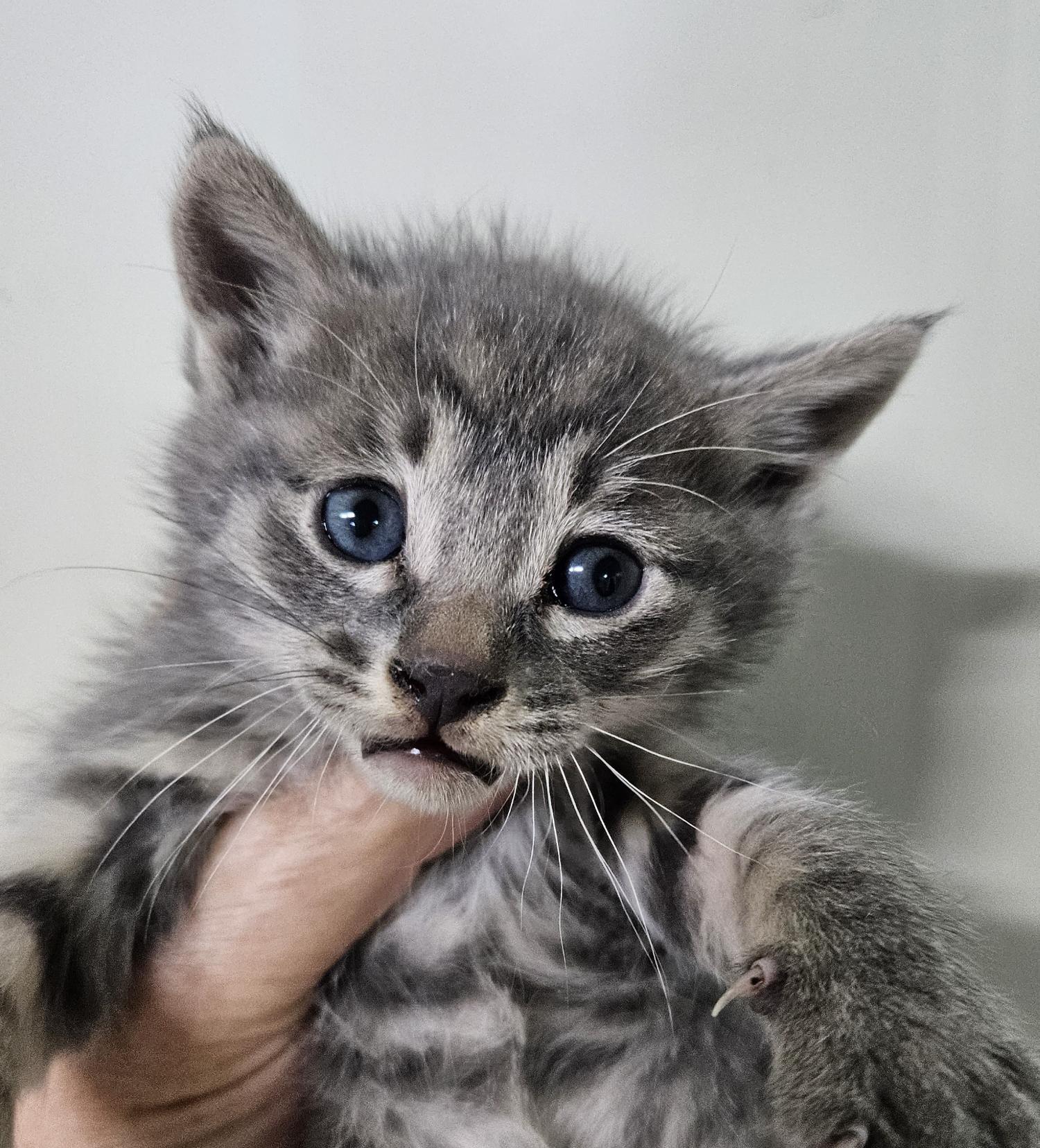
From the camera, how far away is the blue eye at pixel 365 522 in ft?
2.92

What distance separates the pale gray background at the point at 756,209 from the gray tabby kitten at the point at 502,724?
16.4 inches


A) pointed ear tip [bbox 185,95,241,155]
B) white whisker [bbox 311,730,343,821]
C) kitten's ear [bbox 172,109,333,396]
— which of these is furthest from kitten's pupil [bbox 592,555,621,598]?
pointed ear tip [bbox 185,95,241,155]

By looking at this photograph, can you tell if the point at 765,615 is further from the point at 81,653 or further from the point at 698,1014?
the point at 81,653

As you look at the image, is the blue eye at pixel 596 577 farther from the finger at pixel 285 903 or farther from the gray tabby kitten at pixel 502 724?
the finger at pixel 285 903

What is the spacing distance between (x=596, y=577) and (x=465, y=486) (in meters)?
0.16

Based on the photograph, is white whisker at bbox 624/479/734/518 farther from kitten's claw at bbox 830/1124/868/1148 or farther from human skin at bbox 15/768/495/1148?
kitten's claw at bbox 830/1124/868/1148

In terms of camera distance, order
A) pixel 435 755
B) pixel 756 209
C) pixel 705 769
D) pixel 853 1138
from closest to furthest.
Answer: pixel 853 1138, pixel 435 755, pixel 705 769, pixel 756 209

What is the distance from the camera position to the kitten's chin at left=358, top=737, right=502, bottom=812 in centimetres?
80

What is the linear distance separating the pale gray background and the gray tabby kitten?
417 millimetres

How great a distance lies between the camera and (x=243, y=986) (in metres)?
0.98

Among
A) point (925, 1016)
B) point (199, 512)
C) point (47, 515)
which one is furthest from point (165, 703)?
point (925, 1016)

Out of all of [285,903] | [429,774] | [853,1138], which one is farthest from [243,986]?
[853,1138]

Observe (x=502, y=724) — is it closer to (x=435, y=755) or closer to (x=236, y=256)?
(x=435, y=755)

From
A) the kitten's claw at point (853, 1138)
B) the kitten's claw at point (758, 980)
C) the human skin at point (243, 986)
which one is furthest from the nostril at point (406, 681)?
the kitten's claw at point (853, 1138)
